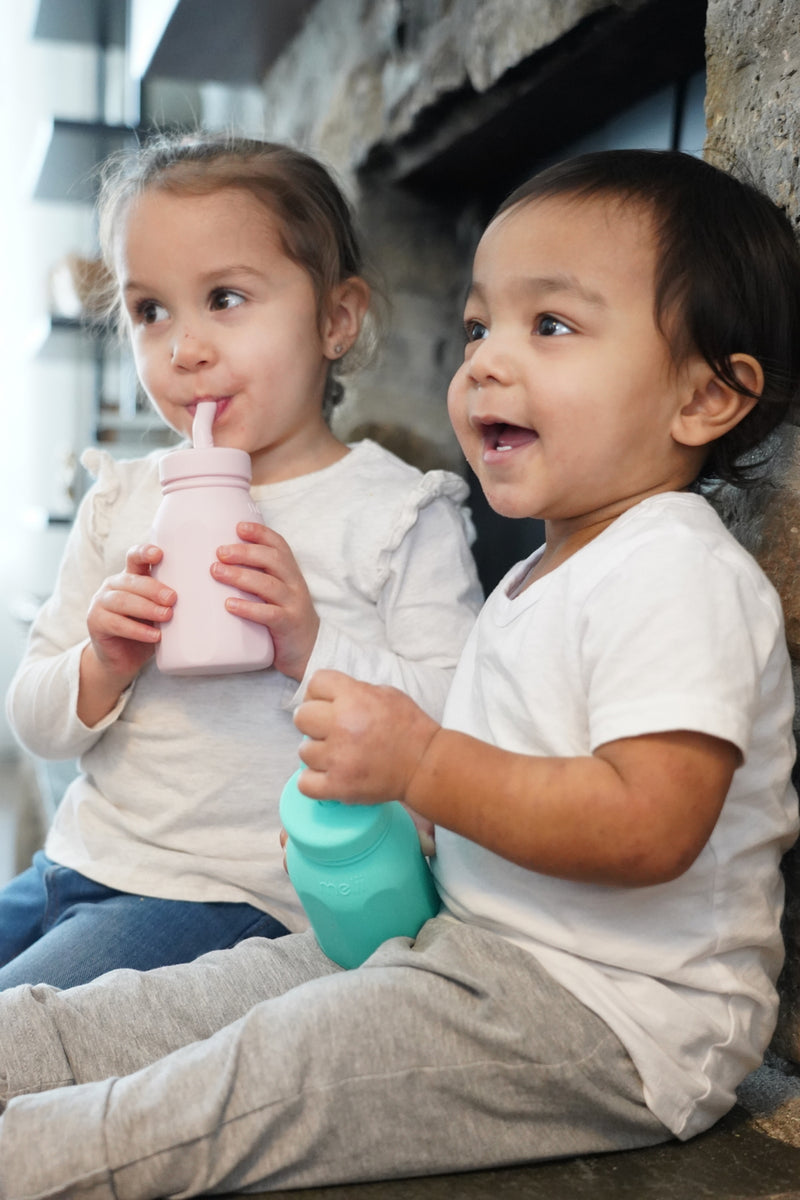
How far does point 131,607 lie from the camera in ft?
3.43

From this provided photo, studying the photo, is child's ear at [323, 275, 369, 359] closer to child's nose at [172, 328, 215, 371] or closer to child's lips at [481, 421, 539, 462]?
child's nose at [172, 328, 215, 371]

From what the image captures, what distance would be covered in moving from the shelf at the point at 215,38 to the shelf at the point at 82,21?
472 millimetres

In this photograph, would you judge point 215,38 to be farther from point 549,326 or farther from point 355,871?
point 355,871

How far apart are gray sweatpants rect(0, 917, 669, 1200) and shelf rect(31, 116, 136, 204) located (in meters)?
2.20

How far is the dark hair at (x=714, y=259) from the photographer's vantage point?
89cm

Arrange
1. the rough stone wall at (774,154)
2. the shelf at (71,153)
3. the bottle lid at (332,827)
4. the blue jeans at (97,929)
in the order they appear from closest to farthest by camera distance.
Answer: the bottle lid at (332,827), the rough stone wall at (774,154), the blue jeans at (97,929), the shelf at (71,153)

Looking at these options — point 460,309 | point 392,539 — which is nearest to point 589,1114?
point 392,539

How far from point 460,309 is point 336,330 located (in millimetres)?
790

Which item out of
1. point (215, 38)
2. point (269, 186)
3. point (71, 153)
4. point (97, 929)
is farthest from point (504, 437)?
point (71, 153)

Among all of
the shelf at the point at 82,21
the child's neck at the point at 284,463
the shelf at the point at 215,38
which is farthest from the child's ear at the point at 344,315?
the shelf at the point at 82,21

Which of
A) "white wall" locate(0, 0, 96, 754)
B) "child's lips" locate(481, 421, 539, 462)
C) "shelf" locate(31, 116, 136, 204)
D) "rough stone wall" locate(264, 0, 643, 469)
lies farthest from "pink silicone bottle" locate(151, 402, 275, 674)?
"white wall" locate(0, 0, 96, 754)

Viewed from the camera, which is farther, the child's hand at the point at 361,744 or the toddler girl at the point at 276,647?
the toddler girl at the point at 276,647

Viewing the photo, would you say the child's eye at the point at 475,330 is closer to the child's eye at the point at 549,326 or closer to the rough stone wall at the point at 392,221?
the child's eye at the point at 549,326

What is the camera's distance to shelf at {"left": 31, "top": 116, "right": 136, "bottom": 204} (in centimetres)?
274
